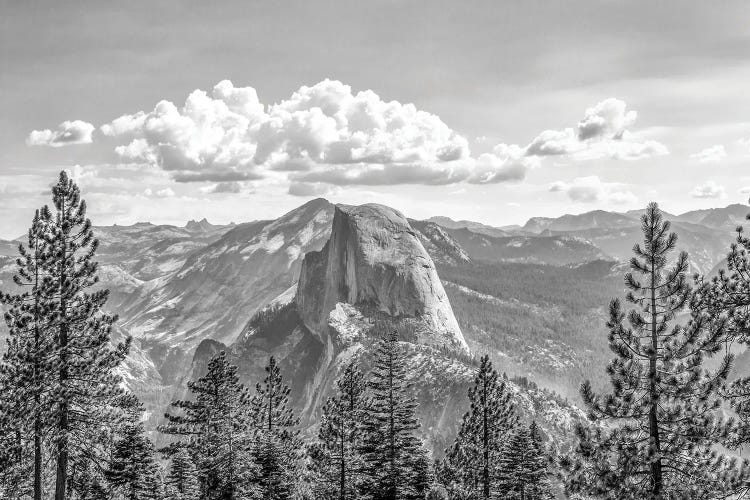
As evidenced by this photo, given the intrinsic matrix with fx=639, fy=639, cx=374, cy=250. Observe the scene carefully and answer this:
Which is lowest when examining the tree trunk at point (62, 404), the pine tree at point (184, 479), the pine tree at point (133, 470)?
the pine tree at point (184, 479)

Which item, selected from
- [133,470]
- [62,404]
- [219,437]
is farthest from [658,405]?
[133,470]

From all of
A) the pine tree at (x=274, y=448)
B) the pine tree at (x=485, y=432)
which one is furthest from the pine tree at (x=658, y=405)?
the pine tree at (x=274, y=448)

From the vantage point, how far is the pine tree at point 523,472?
40375 mm

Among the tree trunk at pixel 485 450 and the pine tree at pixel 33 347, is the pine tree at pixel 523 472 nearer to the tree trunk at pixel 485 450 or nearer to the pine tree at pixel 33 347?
the tree trunk at pixel 485 450

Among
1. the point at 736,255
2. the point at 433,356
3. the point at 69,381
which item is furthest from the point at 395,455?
the point at 433,356

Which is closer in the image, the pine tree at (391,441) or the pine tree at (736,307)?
the pine tree at (736,307)

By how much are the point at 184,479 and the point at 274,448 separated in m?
6.19

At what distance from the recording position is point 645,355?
20078 mm

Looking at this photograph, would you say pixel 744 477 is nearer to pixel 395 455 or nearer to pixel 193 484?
pixel 395 455

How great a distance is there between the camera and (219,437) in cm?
3772

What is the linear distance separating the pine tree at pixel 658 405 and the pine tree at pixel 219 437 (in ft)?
74.9

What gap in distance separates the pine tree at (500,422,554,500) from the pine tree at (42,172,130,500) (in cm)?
2420

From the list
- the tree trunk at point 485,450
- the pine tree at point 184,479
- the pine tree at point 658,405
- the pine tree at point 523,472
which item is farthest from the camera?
the pine tree at point 184,479

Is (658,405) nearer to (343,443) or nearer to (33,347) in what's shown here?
(343,443)
